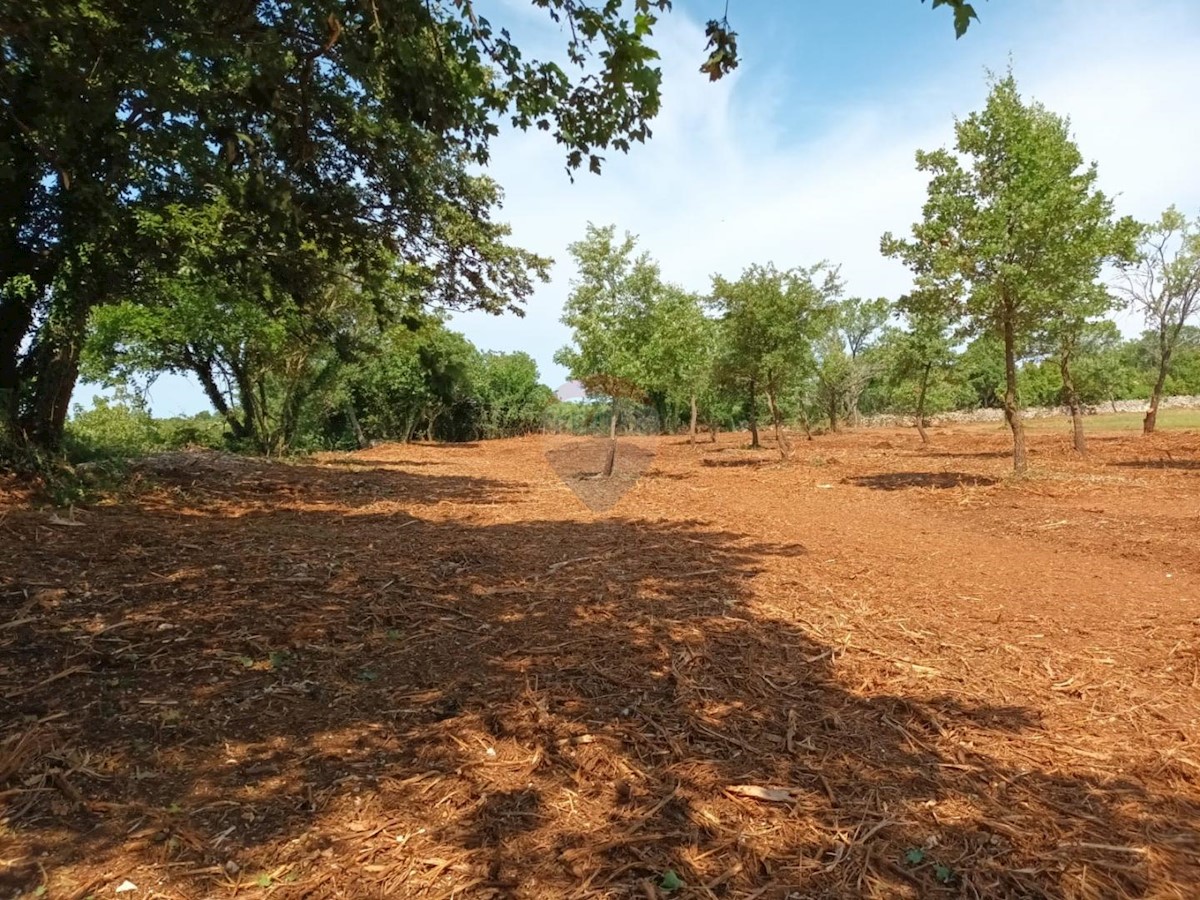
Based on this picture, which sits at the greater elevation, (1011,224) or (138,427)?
(1011,224)

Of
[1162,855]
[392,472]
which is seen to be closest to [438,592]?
[1162,855]

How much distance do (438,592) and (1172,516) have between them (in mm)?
9421

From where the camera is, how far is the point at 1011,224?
11.3m

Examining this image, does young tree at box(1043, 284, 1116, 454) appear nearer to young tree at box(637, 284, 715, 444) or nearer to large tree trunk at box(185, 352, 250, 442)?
young tree at box(637, 284, 715, 444)

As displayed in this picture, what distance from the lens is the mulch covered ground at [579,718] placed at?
7.02ft

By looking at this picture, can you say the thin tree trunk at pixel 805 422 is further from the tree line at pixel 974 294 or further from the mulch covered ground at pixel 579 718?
the mulch covered ground at pixel 579 718

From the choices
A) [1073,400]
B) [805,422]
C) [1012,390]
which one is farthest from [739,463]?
[805,422]

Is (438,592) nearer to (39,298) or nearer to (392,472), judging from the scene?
(39,298)

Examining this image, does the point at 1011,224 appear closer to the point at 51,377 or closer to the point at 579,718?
the point at 579,718

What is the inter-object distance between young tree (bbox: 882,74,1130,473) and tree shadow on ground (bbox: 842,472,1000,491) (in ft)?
7.70

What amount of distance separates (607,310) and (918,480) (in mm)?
7211

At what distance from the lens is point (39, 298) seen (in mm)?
8664

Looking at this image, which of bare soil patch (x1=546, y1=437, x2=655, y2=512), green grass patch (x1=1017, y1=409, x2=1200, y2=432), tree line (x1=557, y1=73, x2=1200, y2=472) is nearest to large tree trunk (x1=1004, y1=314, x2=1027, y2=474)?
tree line (x1=557, y1=73, x2=1200, y2=472)

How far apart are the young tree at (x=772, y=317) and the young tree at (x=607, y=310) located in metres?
4.25
